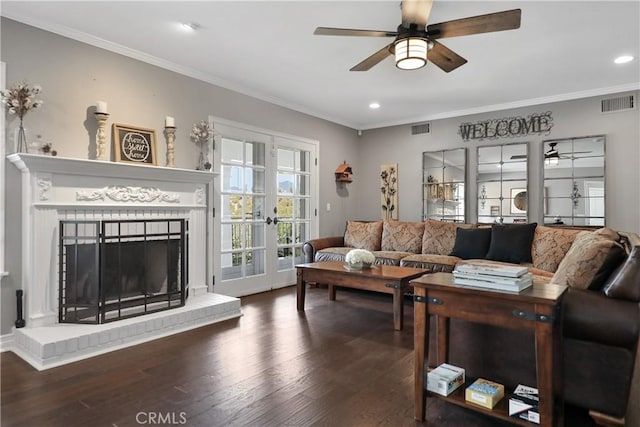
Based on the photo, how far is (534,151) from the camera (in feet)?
17.1

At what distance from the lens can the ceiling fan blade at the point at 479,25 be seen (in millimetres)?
2219

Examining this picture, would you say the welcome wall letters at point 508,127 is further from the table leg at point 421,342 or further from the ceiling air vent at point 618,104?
the table leg at point 421,342

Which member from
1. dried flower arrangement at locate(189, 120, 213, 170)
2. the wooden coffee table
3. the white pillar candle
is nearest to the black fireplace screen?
dried flower arrangement at locate(189, 120, 213, 170)

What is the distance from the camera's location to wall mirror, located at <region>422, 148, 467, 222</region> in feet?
19.0

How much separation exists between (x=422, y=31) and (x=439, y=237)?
10.2 ft

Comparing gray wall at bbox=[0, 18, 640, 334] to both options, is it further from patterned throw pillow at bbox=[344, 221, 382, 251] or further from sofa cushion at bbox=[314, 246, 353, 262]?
sofa cushion at bbox=[314, 246, 353, 262]

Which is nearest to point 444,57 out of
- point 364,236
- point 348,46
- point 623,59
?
point 348,46

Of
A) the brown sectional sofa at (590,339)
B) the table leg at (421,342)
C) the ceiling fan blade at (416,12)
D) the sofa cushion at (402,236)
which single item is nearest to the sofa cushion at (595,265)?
the brown sectional sofa at (590,339)

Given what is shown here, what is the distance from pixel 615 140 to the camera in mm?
4652

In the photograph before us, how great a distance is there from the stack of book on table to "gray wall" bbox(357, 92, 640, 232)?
3967 millimetres

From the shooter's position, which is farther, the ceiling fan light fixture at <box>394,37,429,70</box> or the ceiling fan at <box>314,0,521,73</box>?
the ceiling fan light fixture at <box>394,37,429,70</box>

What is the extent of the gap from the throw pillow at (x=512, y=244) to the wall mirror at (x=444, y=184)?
1237 millimetres

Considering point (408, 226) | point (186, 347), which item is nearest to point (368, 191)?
point (408, 226)

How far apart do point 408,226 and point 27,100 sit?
4.56m
